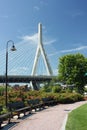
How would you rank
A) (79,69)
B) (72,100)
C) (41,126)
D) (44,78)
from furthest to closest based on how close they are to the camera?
(44,78), (79,69), (72,100), (41,126)

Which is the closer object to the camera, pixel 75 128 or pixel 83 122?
pixel 75 128

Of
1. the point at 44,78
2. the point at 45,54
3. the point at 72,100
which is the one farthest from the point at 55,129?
the point at 44,78

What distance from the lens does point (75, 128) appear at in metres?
15.4

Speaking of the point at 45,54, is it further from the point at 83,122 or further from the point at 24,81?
the point at 83,122

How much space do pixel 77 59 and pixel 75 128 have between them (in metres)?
45.1

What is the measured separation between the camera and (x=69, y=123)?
677 inches

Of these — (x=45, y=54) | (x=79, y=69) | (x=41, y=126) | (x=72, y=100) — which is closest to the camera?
(x=41, y=126)

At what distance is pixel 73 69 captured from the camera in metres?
58.3

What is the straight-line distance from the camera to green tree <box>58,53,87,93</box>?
5800 cm

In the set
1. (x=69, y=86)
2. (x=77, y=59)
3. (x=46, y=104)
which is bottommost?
(x=46, y=104)

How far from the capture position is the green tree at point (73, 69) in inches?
2283

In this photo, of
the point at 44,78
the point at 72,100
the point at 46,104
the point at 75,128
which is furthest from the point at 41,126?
the point at 44,78

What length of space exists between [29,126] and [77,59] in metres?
44.1

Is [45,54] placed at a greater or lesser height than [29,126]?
greater
